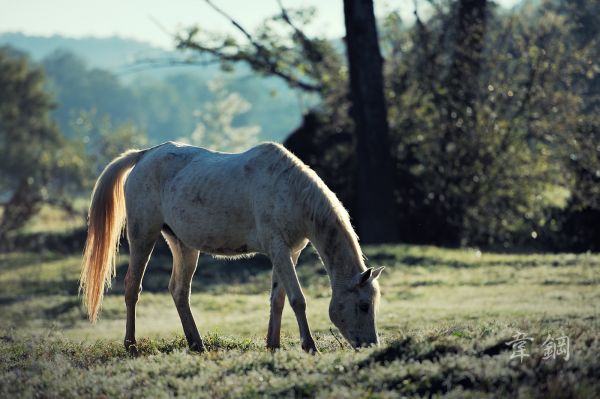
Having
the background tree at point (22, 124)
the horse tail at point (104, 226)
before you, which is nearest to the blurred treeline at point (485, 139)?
the horse tail at point (104, 226)

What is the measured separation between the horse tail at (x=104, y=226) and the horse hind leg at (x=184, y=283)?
715 mm

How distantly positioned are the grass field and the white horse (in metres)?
0.46

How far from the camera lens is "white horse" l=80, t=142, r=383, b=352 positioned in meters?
7.54

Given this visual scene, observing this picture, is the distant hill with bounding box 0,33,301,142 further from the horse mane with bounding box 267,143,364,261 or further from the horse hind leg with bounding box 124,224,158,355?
the horse mane with bounding box 267,143,364,261

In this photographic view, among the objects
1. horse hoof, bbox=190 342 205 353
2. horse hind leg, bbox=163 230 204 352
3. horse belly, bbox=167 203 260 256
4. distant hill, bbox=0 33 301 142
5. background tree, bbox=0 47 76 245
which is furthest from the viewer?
distant hill, bbox=0 33 301 142

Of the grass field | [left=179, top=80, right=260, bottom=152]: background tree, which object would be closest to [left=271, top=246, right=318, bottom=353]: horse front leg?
the grass field

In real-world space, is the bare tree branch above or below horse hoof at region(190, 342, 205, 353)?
above

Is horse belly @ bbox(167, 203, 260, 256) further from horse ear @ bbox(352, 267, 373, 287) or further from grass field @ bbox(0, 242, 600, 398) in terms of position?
horse ear @ bbox(352, 267, 373, 287)

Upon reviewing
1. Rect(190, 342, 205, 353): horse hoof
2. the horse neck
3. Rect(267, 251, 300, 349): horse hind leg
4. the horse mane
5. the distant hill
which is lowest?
Rect(190, 342, 205, 353): horse hoof

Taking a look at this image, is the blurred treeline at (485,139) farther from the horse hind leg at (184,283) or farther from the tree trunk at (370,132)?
the horse hind leg at (184,283)

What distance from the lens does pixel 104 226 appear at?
955 cm

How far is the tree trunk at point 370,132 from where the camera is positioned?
65.7 ft

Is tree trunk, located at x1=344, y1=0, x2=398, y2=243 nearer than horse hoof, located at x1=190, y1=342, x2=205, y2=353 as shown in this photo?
No

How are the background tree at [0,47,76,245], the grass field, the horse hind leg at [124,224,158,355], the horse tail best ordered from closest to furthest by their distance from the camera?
the grass field → the horse hind leg at [124,224,158,355] → the horse tail → the background tree at [0,47,76,245]
